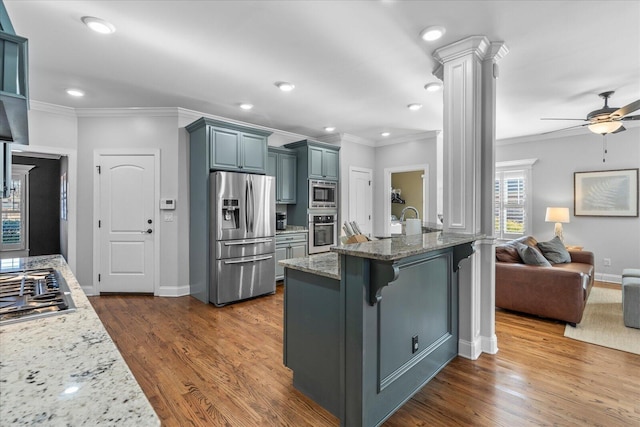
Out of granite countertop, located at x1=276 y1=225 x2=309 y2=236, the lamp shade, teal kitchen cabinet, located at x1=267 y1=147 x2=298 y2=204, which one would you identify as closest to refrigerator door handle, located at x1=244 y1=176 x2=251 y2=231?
granite countertop, located at x1=276 y1=225 x2=309 y2=236

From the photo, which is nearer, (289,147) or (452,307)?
(452,307)

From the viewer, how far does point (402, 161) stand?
6.12 meters

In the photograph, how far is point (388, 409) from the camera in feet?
6.08

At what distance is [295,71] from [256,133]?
1.49 metres

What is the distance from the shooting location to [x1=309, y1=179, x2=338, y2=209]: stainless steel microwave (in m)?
5.38

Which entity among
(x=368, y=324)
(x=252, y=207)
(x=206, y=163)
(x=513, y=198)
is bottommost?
(x=368, y=324)

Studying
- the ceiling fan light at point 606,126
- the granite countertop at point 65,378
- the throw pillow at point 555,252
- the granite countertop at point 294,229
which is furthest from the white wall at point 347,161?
the granite countertop at point 65,378

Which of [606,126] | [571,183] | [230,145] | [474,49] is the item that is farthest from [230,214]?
[571,183]

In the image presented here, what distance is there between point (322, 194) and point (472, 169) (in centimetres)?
324

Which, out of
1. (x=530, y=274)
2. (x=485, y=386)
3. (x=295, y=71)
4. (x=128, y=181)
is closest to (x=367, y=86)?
(x=295, y=71)

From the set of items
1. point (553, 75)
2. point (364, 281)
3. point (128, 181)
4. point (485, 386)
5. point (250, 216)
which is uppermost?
point (553, 75)

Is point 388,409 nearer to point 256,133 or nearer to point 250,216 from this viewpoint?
point 250,216

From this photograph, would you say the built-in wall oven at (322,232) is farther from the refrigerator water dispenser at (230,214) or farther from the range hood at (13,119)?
the range hood at (13,119)

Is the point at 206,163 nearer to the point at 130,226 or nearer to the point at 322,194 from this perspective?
the point at 130,226
